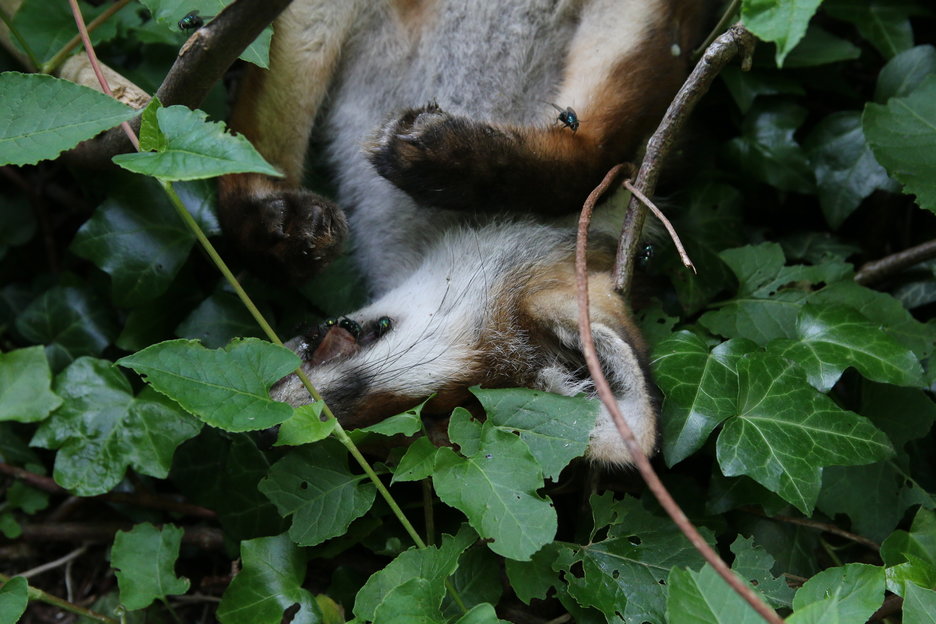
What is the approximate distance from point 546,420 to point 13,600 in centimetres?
175

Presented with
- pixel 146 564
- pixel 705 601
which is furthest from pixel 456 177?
pixel 146 564

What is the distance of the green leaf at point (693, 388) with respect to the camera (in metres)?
2.82

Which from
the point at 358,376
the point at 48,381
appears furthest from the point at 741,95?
the point at 48,381

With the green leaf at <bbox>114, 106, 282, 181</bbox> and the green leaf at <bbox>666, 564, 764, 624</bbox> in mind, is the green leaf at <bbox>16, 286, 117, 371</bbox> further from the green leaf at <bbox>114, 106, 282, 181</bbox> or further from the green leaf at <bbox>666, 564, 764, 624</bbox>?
the green leaf at <bbox>666, 564, 764, 624</bbox>

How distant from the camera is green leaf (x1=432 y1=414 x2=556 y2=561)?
2.37m

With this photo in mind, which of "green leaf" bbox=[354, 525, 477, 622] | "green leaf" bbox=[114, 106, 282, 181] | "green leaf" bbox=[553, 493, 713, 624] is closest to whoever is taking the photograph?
"green leaf" bbox=[114, 106, 282, 181]

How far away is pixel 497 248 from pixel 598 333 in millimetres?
722

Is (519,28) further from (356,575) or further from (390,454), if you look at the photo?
(356,575)

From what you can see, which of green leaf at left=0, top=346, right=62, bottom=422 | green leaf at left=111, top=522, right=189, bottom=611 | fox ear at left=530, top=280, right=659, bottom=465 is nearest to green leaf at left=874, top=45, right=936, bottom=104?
fox ear at left=530, top=280, right=659, bottom=465

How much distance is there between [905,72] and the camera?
3.62 metres

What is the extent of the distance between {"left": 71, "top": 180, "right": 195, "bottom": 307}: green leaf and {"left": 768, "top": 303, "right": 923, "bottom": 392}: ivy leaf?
2465 millimetres

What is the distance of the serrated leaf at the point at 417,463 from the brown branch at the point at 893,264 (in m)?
2.14

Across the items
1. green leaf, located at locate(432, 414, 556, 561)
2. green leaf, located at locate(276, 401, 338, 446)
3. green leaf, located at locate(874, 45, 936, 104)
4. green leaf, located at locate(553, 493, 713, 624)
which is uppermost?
green leaf, located at locate(874, 45, 936, 104)

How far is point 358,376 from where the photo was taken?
3100 millimetres
